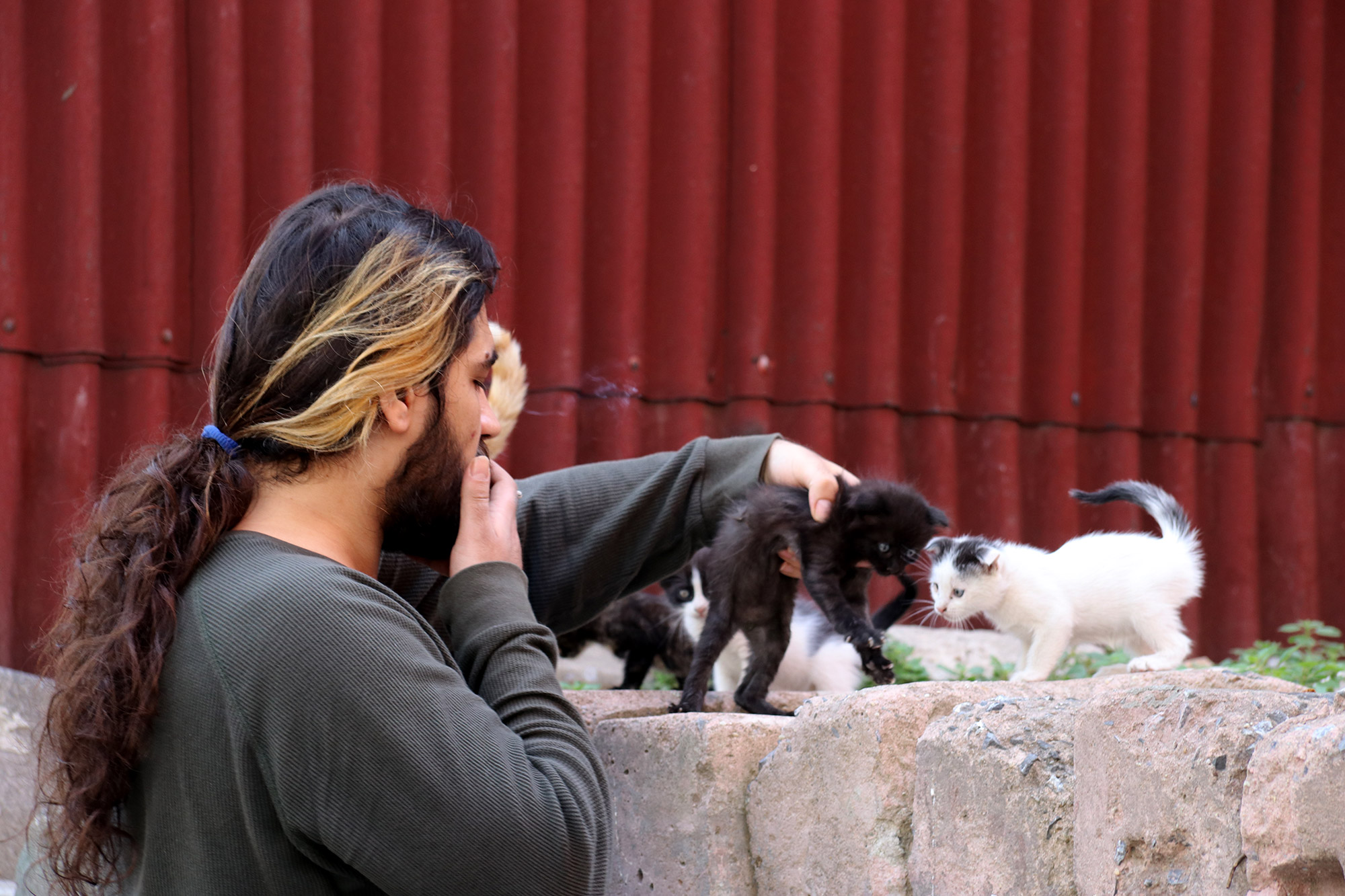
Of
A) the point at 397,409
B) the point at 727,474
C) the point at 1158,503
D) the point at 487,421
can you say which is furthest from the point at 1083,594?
the point at 397,409

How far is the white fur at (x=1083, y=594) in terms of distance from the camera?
3.15m

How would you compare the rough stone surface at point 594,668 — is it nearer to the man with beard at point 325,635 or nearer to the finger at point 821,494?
the finger at point 821,494

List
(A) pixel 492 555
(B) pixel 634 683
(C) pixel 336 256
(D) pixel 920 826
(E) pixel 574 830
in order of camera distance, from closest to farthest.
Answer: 1. (E) pixel 574 830
2. (C) pixel 336 256
3. (A) pixel 492 555
4. (D) pixel 920 826
5. (B) pixel 634 683

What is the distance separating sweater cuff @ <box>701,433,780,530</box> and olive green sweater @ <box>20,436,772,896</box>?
106 cm

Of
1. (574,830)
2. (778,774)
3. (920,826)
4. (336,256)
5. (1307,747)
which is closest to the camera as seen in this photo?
(1307,747)

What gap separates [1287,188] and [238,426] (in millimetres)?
5427

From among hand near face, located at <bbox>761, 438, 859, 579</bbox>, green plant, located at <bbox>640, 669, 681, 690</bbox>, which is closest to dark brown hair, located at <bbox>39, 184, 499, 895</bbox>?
hand near face, located at <bbox>761, 438, 859, 579</bbox>

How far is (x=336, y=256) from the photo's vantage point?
166cm

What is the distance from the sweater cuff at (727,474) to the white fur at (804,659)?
1383 millimetres

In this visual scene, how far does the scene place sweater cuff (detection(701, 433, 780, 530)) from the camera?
2641 millimetres

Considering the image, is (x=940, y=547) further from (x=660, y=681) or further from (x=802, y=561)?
(x=660, y=681)

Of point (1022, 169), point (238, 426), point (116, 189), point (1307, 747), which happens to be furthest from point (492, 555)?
point (1022, 169)

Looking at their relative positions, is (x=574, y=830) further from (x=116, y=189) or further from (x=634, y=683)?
(x=116, y=189)

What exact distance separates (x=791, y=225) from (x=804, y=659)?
1859mm
